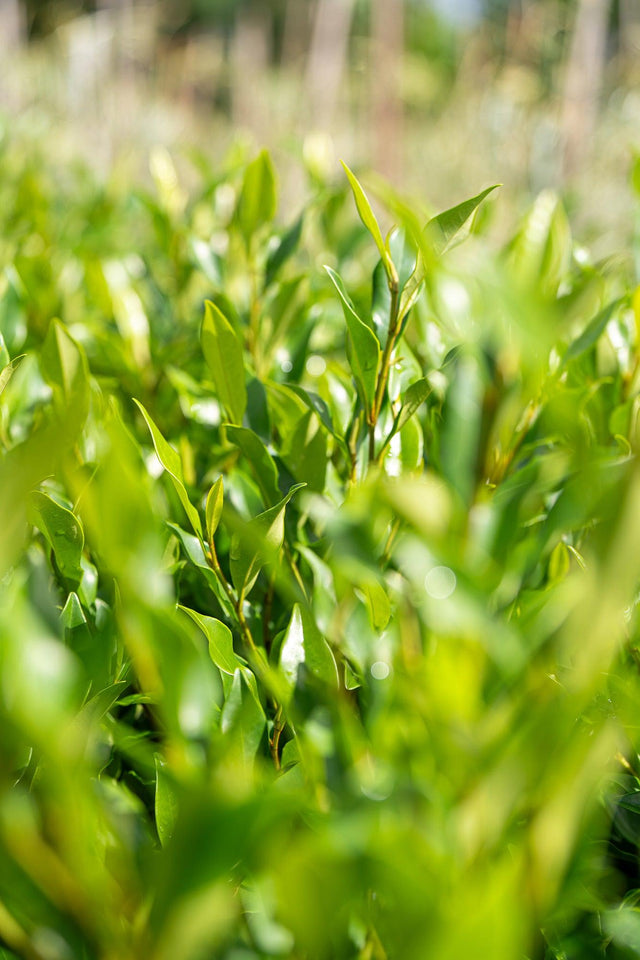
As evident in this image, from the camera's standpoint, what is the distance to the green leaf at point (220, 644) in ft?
1.73

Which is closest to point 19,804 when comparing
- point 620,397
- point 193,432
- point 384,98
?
point 193,432

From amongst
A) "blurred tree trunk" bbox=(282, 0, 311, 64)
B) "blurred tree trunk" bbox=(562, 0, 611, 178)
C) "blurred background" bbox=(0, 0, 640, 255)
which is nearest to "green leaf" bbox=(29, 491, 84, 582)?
"blurred background" bbox=(0, 0, 640, 255)

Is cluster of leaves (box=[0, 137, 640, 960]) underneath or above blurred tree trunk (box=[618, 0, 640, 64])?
above

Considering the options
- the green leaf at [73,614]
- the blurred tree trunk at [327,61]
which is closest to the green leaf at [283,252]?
the green leaf at [73,614]

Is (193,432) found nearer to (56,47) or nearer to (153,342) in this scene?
(153,342)

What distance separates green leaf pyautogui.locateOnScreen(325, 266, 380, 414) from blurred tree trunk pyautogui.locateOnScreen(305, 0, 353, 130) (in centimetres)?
712

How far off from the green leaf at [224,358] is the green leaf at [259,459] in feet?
0.14

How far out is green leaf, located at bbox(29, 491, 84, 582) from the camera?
0.54 m

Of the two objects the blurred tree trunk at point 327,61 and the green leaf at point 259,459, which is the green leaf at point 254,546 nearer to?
the green leaf at point 259,459

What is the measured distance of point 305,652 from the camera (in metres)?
0.51

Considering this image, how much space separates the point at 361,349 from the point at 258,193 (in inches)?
16.6

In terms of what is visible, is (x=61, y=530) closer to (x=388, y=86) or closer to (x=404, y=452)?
(x=404, y=452)

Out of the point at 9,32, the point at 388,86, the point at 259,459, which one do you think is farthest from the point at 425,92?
the point at 259,459

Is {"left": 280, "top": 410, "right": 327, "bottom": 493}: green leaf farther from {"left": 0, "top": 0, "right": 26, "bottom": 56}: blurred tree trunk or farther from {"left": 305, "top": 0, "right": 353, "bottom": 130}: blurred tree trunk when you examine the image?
{"left": 305, "top": 0, "right": 353, "bottom": 130}: blurred tree trunk
